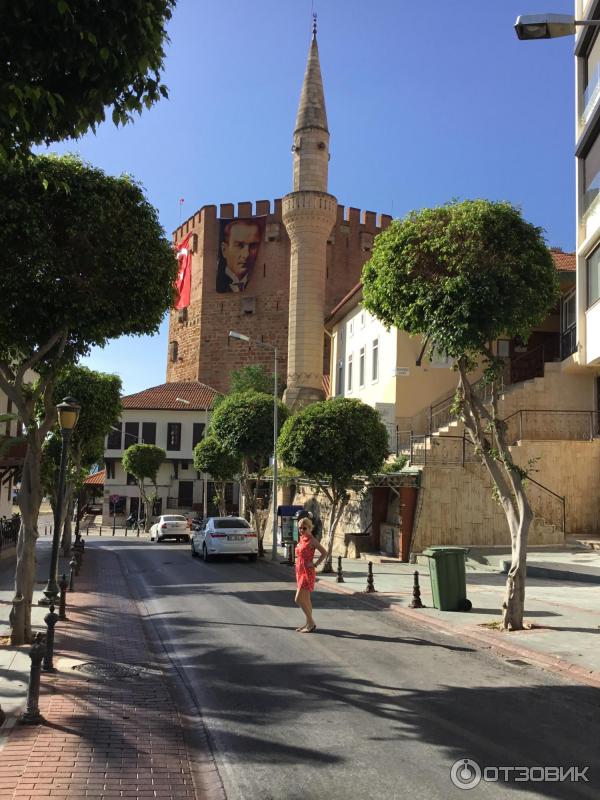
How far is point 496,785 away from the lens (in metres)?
5.10

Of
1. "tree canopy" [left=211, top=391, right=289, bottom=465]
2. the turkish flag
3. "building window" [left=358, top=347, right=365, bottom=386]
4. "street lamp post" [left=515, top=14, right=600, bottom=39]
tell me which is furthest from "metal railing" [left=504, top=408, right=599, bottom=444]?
the turkish flag

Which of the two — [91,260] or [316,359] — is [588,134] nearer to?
[91,260]

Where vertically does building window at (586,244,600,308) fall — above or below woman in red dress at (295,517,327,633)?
above

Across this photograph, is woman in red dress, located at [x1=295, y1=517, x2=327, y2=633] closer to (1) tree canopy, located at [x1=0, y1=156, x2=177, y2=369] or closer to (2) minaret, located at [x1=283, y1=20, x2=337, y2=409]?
(1) tree canopy, located at [x1=0, y1=156, x2=177, y2=369]

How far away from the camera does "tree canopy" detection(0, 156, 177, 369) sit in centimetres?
984

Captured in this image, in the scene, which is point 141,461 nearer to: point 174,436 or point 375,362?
point 174,436

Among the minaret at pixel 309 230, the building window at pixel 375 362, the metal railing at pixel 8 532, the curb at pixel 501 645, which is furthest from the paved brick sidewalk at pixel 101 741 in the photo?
the minaret at pixel 309 230

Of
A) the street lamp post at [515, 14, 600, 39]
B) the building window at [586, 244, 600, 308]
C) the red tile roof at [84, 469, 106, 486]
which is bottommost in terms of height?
the red tile roof at [84, 469, 106, 486]

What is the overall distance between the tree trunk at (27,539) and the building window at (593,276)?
1636 cm

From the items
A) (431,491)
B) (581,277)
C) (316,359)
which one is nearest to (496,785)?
(431,491)

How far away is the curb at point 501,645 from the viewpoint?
823 cm

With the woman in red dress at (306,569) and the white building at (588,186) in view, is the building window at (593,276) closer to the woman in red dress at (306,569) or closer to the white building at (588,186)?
the white building at (588,186)

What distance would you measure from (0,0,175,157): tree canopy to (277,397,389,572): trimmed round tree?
48.6 ft

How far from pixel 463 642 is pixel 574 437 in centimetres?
1508
